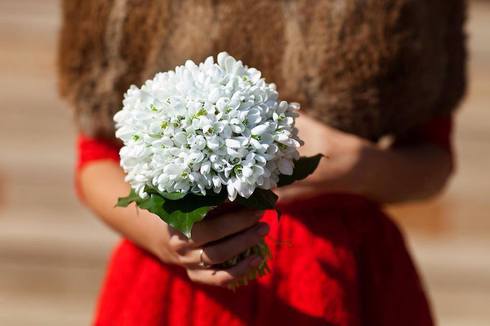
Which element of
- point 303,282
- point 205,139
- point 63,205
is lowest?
point 63,205

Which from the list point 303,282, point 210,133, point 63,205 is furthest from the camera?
point 63,205

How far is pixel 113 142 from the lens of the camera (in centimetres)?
143

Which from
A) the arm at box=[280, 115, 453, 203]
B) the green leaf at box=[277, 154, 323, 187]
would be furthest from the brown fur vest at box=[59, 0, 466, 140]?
the green leaf at box=[277, 154, 323, 187]

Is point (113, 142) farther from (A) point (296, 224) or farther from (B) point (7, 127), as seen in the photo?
(B) point (7, 127)

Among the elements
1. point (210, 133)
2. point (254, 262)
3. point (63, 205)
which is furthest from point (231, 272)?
point (63, 205)

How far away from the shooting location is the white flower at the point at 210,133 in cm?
100

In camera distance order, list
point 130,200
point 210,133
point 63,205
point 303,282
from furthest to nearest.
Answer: point 63,205
point 303,282
point 130,200
point 210,133

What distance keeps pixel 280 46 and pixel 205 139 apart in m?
0.40

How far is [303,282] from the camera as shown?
4.42 ft

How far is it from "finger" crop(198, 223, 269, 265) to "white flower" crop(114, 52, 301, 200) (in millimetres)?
121

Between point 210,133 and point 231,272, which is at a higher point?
point 210,133

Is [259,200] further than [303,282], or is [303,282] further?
[303,282]

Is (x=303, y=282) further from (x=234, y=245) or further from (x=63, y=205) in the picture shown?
(x=63, y=205)

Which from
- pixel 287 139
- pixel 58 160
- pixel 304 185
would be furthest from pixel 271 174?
pixel 58 160
